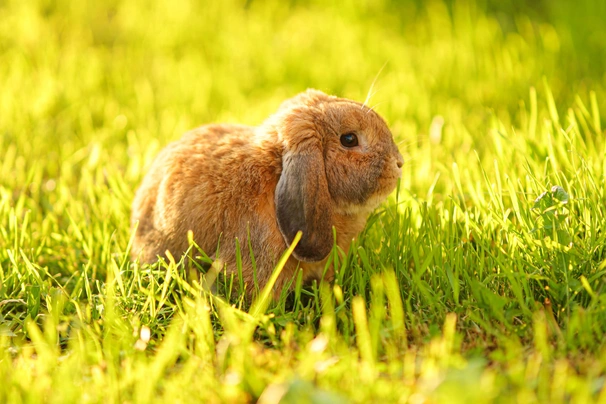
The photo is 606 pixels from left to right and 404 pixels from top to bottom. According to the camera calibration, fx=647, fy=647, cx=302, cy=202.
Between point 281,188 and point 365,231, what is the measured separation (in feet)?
Result: 1.97

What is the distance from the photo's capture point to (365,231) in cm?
338

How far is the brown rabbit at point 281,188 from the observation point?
3.02 m

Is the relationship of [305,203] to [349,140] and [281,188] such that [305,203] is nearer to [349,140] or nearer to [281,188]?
[281,188]

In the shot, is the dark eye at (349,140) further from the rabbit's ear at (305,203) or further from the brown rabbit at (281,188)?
the rabbit's ear at (305,203)

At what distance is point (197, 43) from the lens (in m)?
6.90

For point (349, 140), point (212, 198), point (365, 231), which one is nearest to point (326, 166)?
point (349, 140)

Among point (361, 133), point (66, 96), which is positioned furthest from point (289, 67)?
point (361, 133)

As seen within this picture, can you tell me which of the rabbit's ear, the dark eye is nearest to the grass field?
the rabbit's ear

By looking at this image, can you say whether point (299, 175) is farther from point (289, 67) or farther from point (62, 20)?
point (62, 20)

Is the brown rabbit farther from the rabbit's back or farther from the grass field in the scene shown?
the grass field

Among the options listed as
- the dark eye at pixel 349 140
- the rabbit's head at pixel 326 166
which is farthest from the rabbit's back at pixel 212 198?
the dark eye at pixel 349 140

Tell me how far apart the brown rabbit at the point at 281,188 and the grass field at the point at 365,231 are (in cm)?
16

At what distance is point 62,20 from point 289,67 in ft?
9.61

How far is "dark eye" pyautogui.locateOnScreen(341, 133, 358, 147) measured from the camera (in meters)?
3.26
